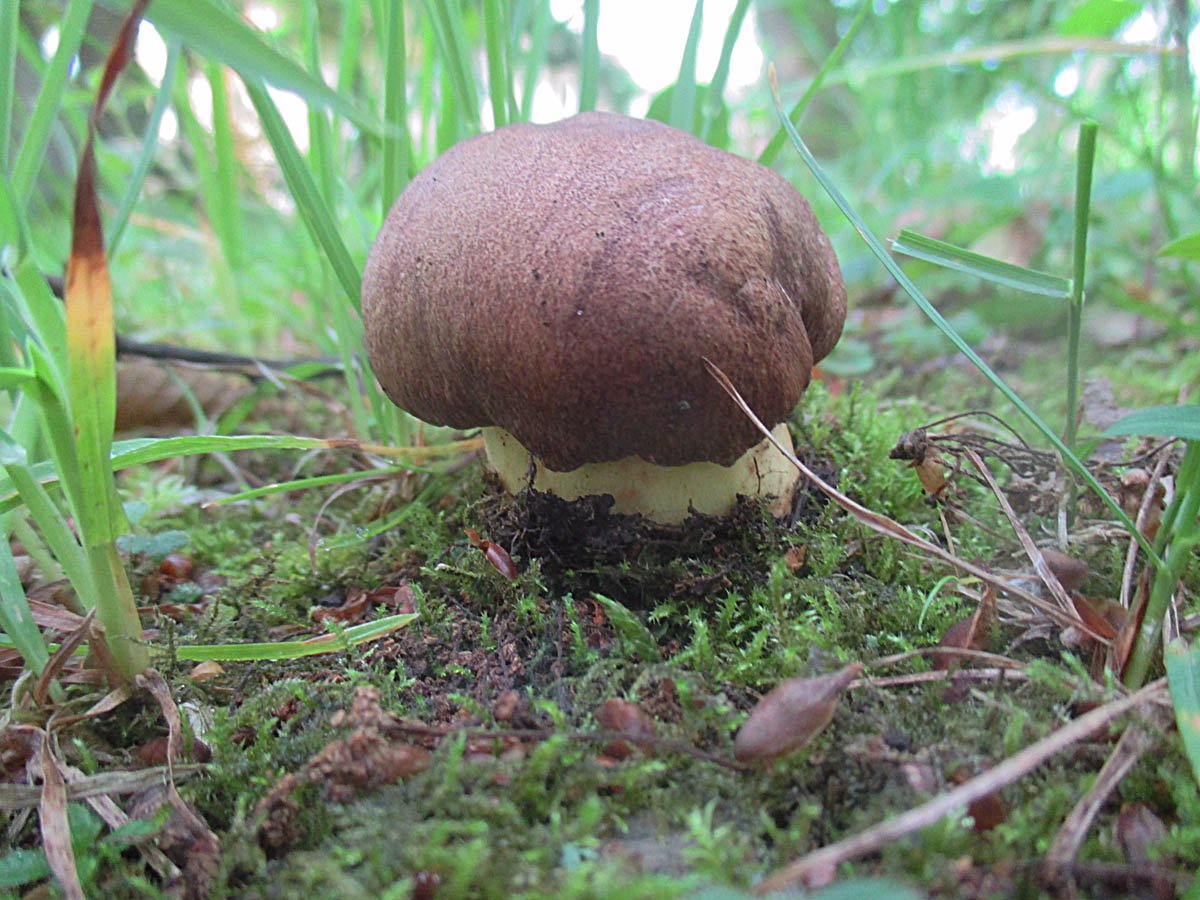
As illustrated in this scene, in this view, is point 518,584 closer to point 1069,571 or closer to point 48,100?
point 1069,571

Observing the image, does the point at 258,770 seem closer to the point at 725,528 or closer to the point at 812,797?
the point at 812,797

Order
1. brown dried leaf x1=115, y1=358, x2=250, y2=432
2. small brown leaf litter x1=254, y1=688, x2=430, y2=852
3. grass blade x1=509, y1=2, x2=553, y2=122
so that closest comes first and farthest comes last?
small brown leaf litter x1=254, y1=688, x2=430, y2=852 < grass blade x1=509, y1=2, x2=553, y2=122 < brown dried leaf x1=115, y1=358, x2=250, y2=432

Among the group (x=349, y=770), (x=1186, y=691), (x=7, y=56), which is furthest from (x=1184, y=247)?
(x=7, y=56)

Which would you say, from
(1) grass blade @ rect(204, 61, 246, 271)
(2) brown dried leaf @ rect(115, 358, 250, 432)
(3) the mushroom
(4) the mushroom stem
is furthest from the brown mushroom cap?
(2) brown dried leaf @ rect(115, 358, 250, 432)

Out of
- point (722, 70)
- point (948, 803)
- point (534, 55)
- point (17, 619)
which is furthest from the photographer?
point (534, 55)

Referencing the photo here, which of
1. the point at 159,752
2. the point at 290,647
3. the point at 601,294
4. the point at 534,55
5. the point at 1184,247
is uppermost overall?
the point at 534,55

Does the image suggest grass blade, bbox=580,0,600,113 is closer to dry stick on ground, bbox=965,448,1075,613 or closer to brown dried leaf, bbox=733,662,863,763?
dry stick on ground, bbox=965,448,1075,613
